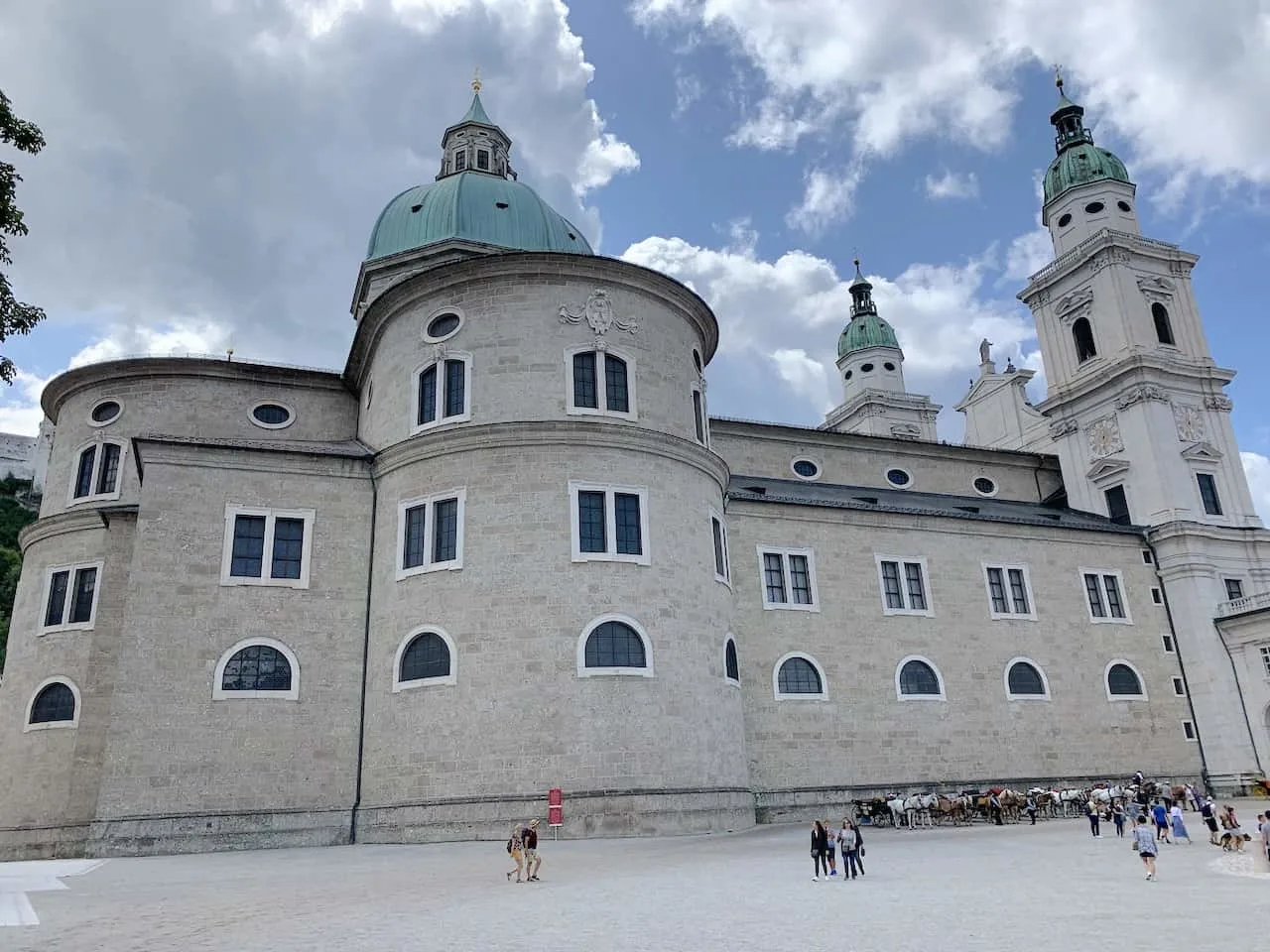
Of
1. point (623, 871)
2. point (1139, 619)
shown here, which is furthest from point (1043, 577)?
point (623, 871)

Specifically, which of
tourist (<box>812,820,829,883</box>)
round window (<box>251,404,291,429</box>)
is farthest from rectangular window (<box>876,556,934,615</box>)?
round window (<box>251,404,291,429</box>)

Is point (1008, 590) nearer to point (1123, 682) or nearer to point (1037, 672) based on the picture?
point (1037, 672)

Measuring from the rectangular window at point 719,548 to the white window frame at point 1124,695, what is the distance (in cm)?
1766

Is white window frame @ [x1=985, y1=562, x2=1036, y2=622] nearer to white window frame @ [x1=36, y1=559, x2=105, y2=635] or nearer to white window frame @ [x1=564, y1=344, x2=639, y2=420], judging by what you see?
white window frame @ [x1=564, y1=344, x2=639, y2=420]

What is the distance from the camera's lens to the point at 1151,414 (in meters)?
42.3

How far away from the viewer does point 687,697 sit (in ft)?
81.4

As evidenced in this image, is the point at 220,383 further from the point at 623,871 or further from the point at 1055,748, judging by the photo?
the point at 1055,748

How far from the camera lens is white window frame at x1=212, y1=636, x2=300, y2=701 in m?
24.5

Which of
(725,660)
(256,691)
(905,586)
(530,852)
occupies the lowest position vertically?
(530,852)

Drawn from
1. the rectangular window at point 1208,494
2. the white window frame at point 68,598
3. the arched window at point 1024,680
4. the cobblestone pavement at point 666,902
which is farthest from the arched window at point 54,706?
the rectangular window at point 1208,494

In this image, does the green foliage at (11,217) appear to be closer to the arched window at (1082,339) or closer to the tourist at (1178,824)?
Answer: the tourist at (1178,824)

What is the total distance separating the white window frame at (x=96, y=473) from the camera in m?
30.5

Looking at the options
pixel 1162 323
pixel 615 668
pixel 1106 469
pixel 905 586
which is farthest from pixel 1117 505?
pixel 615 668

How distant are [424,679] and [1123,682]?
27877 mm
